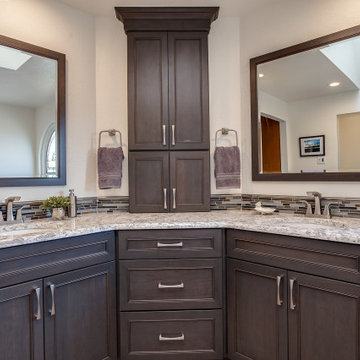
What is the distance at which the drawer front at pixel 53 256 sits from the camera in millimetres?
1236

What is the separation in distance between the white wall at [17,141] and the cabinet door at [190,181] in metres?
0.98

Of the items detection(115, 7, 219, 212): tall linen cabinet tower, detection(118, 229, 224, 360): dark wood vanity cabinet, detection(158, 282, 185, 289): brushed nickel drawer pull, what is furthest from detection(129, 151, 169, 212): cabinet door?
detection(158, 282, 185, 289): brushed nickel drawer pull

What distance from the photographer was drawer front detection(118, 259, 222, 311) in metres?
1.63

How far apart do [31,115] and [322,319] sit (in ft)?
6.85

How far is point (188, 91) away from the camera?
6.86ft

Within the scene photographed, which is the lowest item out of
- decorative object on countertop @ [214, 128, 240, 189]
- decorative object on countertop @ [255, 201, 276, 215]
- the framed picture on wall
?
decorative object on countertop @ [255, 201, 276, 215]

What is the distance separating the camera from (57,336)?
1379mm

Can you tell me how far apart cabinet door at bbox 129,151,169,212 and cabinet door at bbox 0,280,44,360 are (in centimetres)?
92

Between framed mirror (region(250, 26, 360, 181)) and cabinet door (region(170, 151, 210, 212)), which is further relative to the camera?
cabinet door (region(170, 151, 210, 212))

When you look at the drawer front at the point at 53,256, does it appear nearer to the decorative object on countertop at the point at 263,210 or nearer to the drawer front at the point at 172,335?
the drawer front at the point at 172,335

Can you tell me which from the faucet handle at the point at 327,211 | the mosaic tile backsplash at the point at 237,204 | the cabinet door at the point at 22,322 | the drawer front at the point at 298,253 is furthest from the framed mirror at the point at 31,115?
the faucet handle at the point at 327,211

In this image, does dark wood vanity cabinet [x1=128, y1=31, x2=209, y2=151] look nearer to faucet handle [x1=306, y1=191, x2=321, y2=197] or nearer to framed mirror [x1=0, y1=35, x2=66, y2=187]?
framed mirror [x1=0, y1=35, x2=66, y2=187]

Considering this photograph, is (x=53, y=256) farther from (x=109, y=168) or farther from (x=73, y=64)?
(x=73, y=64)

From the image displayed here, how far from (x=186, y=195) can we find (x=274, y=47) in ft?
4.29
